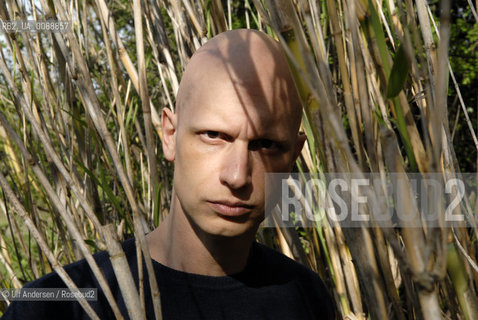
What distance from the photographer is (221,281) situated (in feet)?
2.79

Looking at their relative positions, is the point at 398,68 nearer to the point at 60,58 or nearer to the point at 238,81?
the point at 238,81

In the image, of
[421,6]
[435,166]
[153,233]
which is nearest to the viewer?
[435,166]

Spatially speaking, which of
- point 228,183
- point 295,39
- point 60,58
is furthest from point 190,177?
point 60,58

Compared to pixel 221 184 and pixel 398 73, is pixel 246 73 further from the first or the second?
pixel 398 73

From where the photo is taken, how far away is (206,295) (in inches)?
32.9

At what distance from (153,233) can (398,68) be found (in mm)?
539

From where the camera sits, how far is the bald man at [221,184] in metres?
0.71

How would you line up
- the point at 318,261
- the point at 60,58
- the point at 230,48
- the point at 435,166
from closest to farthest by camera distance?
1. the point at 435,166
2. the point at 230,48
3. the point at 60,58
4. the point at 318,261

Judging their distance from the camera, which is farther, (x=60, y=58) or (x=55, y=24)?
(x=60, y=58)

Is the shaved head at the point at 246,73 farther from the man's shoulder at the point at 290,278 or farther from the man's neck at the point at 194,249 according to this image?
the man's shoulder at the point at 290,278

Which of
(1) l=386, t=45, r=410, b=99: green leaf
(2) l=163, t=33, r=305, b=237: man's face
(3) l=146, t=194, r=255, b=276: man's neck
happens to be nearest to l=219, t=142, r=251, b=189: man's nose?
(2) l=163, t=33, r=305, b=237: man's face
